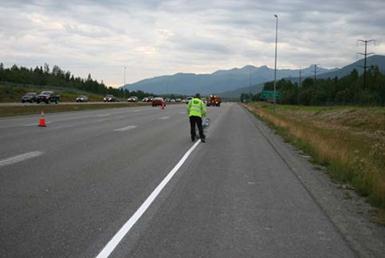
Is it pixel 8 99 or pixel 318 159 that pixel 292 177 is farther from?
pixel 8 99

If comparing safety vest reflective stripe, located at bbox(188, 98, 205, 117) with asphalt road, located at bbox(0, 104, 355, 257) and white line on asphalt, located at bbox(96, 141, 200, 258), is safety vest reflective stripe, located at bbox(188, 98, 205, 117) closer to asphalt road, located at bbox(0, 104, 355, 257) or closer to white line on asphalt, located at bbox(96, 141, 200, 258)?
asphalt road, located at bbox(0, 104, 355, 257)

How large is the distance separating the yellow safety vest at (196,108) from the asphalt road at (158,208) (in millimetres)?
5684

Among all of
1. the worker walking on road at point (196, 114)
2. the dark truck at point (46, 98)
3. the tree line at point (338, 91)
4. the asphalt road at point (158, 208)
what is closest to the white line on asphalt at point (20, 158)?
the asphalt road at point (158, 208)

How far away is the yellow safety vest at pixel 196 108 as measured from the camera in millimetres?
21828

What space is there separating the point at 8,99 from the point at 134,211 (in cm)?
7706

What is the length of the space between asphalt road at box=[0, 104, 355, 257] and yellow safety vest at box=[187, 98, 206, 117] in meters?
5.68

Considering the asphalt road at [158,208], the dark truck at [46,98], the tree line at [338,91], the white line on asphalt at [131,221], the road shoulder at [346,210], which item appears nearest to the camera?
the white line on asphalt at [131,221]

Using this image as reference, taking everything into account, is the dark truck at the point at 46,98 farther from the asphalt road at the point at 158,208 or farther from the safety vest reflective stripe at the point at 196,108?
the asphalt road at the point at 158,208

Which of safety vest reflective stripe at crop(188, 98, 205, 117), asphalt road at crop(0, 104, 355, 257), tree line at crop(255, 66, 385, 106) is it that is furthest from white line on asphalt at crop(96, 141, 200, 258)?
tree line at crop(255, 66, 385, 106)

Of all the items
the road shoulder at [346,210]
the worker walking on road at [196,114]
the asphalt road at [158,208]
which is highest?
the worker walking on road at [196,114]

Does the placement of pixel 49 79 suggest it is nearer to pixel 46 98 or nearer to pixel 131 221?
pixel 46 98

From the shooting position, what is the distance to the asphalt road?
659 centimetres

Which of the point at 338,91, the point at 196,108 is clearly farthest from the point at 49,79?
the point at 196,108

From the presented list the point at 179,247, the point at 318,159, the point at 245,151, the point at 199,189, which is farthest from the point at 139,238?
the point at 245,151
